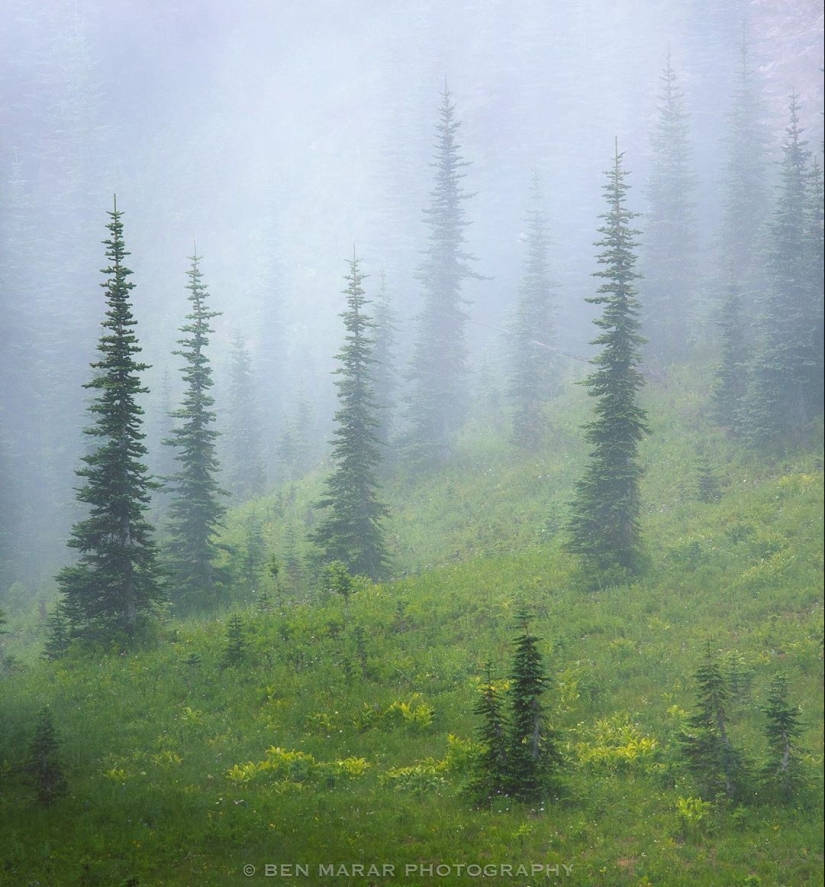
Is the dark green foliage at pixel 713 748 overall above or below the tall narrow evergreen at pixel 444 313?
below

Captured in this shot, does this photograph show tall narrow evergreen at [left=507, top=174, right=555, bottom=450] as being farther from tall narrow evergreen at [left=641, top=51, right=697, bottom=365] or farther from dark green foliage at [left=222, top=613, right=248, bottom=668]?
dark green foliage at [left=222, top=613, right=248, bottom=668]

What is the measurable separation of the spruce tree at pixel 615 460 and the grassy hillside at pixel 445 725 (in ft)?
1.98

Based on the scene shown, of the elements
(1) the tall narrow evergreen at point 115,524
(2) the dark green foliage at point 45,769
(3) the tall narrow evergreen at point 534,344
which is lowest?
(2) the dark green foliage at point 45,769

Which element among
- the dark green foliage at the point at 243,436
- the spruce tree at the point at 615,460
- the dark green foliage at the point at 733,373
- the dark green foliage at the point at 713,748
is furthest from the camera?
the dark green foliage at the point at 243,436

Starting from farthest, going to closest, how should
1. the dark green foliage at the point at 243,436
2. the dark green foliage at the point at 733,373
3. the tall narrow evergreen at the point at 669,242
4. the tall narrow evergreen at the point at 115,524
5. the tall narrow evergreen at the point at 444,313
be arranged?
1. the dark green foliage at the point at 243,436
2. the tall narrow evergreen at the point at 444,313
3. the tall narrow evergreen at the point at 669,242
4. the tall narrow evergreen at the point at 115,524
5. the dark green foliage at the point at 733,373

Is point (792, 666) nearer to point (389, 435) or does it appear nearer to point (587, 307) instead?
point (389, 435)

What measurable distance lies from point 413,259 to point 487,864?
36.4 metres

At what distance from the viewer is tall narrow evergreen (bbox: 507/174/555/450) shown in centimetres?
2986

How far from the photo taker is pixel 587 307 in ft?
130

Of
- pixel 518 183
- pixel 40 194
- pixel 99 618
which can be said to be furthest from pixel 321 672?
pixel 518 183

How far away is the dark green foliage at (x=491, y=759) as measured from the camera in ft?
35.4

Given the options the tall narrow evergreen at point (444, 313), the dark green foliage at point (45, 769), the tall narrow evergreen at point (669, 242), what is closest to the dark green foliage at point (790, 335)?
the tall narrow evergreen at point (669, 242)

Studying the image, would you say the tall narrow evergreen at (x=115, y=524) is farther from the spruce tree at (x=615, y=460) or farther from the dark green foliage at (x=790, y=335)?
the dark green foliage at (x=790, y=335)

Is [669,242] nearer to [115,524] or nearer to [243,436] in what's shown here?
[243,436]
